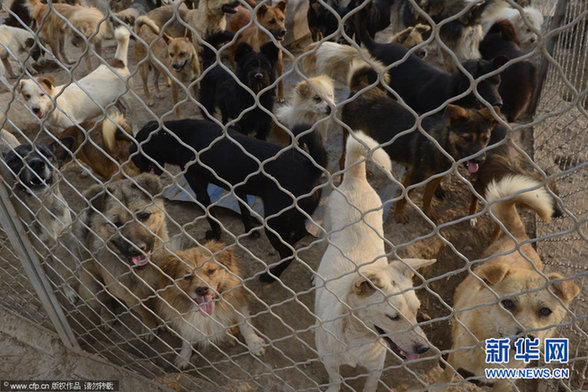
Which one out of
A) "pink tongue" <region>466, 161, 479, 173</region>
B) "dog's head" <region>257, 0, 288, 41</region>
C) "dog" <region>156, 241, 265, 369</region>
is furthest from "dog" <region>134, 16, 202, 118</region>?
"pink tongue" <region>466, 161, 479, 173</region>

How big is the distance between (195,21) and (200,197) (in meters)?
4.72

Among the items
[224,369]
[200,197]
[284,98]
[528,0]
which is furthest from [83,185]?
[528,0]

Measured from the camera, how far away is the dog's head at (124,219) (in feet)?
9.48

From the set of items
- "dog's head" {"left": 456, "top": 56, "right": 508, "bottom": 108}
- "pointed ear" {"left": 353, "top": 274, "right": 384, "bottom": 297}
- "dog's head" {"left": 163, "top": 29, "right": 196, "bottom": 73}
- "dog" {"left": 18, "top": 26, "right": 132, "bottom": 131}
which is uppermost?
"dog's head" {"left": 163, "top": 29, "right": 196, "bottom": 73}

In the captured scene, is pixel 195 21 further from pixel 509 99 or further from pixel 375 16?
pixel 509 99

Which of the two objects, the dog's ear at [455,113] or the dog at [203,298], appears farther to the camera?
the dog's ear at [455,113]

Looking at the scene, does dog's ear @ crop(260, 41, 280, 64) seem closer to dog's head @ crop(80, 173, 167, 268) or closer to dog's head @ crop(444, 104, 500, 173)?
dog's head @ crop(444, 104, 500, 173)

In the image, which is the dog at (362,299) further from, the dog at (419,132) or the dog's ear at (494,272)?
the dog at (419,132)

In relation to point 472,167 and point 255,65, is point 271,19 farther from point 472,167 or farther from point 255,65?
point 472,167

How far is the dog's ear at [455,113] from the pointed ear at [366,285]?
1.87 m

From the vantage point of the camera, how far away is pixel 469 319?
2.57 m

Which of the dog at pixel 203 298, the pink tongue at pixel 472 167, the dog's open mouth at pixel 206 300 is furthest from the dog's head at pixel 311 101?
the dog's open mouth at pixel 206 300

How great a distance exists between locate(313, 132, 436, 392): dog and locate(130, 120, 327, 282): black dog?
31 centimetres

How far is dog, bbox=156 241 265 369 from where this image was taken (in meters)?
2.82
